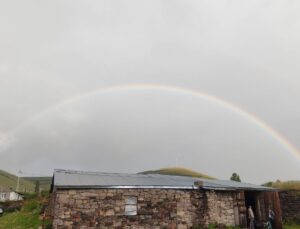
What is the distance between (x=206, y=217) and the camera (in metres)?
17.6

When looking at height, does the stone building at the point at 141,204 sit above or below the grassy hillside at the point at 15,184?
below

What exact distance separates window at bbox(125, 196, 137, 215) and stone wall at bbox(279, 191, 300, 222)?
50.1 ft

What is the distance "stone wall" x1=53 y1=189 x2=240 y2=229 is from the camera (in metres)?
14.4

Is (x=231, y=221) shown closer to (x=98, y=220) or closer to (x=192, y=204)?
(x=192, y=204)

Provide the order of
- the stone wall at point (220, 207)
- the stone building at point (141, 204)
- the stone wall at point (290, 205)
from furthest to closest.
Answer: the stone wall at point (290, 205) < the stone wall at point (220, 207) < the stone building at point (141, 204)

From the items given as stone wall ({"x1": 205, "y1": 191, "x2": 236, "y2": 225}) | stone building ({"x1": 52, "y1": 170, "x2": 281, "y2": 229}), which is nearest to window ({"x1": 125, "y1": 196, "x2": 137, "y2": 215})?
stone building ({"x1": 52, "y1": 170, "x2": 281, "y2": 229})

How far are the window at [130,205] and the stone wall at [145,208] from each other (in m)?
0.17

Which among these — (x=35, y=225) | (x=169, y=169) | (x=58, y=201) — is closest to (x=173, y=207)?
(x=58, y=201)

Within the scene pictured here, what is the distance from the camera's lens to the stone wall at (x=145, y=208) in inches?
566

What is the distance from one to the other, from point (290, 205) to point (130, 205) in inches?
646

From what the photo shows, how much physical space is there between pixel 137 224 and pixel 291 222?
15466 millimetres

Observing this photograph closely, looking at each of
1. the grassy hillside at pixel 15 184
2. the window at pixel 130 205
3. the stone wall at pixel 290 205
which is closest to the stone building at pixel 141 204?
the window at pixel 130 205

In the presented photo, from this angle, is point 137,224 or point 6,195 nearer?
point 137,224

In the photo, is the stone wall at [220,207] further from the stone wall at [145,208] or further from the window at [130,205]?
the window at [130,205]
